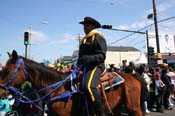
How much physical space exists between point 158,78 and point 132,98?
24.1 feet

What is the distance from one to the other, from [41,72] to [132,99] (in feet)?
6.98

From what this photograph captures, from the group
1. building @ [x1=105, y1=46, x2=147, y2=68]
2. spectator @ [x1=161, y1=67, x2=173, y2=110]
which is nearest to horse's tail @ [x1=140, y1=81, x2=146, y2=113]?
spectator @ [x1=161, y1=67, x2=173, y2=110]

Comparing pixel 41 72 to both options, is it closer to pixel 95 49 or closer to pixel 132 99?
pixel 95 49

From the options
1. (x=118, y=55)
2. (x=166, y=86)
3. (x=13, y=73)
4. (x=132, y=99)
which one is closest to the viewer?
(x=13, y=73)

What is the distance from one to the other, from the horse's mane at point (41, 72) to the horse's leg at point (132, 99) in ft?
5.12

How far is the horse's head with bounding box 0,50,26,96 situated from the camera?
5621mm

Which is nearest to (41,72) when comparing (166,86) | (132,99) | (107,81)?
(107,81)

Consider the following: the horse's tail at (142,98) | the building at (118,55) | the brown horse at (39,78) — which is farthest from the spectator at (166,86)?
the building at (118,55)

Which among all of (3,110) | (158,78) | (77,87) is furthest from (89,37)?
(158,78)

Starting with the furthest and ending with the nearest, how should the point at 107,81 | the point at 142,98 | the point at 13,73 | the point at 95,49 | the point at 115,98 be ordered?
the point at 142,98, the point at 115,98, the point at 107,81, the point at 95,49, the point at 13,73

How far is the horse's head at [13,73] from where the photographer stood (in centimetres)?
562

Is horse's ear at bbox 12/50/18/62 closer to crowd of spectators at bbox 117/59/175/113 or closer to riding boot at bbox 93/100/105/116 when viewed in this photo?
riding boot at bbox 93/100/105/116

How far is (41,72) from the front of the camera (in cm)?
582

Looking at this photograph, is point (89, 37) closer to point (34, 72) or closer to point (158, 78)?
point (34, 72)
